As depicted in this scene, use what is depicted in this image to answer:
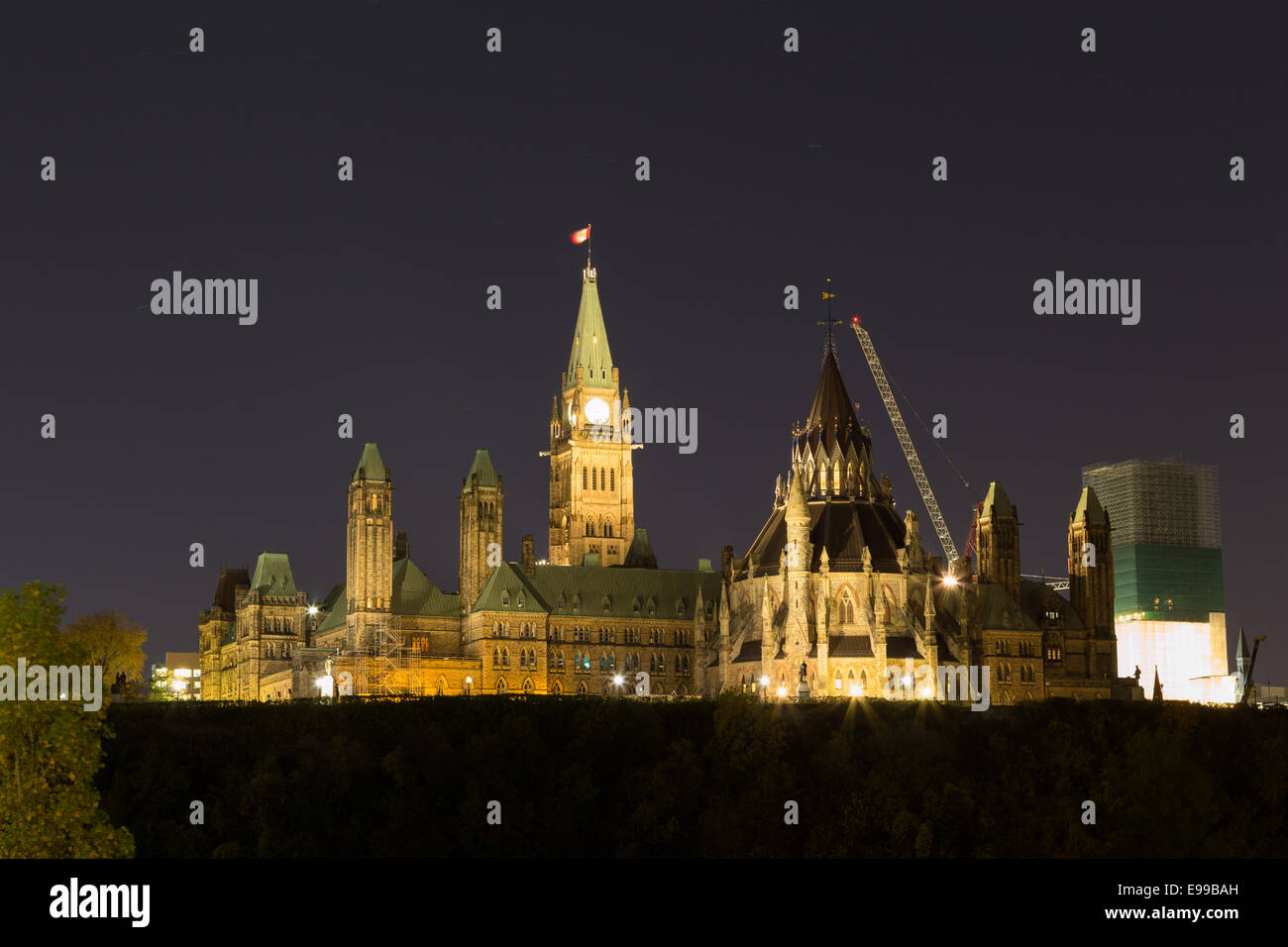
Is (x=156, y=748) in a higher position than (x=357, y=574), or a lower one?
lower

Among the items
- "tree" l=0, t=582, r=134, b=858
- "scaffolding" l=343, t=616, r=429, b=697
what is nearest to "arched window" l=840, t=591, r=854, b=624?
"scaffolding" l=343, t=616, r=429, b=697

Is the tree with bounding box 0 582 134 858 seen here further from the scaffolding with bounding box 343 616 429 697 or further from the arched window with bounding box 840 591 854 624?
the arched window with bounding box 840 591 854 624

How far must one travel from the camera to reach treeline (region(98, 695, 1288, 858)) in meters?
140

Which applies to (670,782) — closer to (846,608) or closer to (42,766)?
(846,608)

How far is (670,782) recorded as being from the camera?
148500mm

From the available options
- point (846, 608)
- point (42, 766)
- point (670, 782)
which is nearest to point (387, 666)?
point (846, 608)

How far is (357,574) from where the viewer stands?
19762cm
